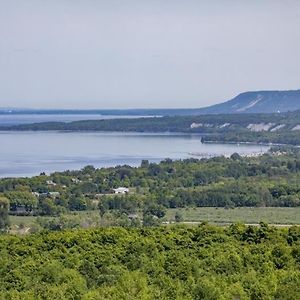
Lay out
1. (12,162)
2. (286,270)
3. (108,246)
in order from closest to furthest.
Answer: (286,270) → (108,246) → (12,162)

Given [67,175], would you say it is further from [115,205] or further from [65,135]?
[65,135]

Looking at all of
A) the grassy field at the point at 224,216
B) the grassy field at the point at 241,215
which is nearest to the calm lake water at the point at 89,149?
the grassy field at the point at 224,216

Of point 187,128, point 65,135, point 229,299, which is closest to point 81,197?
point 229,299

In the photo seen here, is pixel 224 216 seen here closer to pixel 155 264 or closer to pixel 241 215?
pixel 241 215

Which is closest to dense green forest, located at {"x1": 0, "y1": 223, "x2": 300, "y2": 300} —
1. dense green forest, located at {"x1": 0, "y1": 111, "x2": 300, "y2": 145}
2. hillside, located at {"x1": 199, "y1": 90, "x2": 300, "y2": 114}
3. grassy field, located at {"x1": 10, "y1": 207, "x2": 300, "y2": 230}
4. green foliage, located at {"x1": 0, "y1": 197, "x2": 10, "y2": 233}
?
green foliage, located at {"x1": 0, "y1": 197, "x2": 10, "y2": 233}

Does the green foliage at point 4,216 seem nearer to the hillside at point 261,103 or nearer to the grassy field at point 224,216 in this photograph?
the grassy field at point 224,216

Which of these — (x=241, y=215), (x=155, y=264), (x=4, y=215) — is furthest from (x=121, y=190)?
(x=155, y=264)
